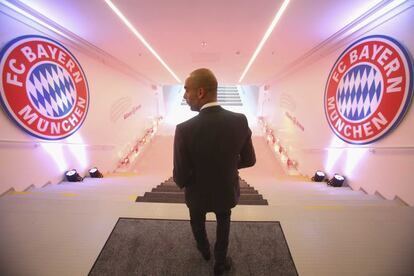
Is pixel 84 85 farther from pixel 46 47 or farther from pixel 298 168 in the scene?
pixel 298 168

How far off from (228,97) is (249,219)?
11.9 meters

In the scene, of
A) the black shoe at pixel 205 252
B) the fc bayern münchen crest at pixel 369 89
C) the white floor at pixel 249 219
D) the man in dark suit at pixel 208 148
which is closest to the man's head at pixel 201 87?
the man in dark suit at pixel 208 148

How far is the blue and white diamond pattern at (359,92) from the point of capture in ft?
8.86

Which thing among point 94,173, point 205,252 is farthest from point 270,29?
point 94,173

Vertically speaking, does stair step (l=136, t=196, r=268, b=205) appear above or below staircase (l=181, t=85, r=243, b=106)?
A: below

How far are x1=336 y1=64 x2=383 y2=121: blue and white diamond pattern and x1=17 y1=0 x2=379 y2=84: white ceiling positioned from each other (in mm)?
762

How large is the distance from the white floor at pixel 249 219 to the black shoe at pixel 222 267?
0.52 m

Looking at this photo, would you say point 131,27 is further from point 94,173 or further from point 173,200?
point 94,173

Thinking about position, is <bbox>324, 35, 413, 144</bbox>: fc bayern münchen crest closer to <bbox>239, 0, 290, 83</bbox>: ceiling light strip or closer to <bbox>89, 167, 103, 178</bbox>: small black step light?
<bbox>239, 0, 290, 83</bbox>: ceiling light strip

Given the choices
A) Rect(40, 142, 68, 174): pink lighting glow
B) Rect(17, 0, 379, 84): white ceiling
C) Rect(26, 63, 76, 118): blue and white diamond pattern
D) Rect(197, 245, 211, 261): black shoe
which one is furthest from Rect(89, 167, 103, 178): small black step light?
Rect(197, 245, 211, 261): black shoe

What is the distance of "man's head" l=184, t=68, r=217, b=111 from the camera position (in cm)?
115

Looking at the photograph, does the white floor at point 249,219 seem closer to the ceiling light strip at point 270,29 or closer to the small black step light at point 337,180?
the small black step light at point 337,180

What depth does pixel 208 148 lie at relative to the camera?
115 centimetres

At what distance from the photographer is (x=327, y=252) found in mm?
1611
